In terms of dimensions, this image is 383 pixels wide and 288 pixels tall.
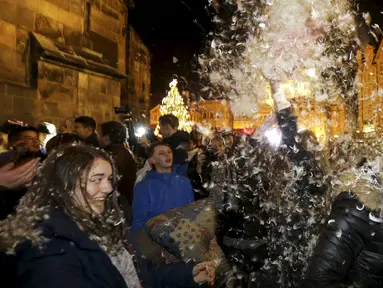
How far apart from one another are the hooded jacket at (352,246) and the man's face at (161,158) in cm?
210

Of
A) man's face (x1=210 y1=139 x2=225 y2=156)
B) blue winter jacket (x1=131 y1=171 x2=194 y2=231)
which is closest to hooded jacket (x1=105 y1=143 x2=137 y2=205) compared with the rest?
blue winter jacket (x1=131 y1=171 x2=194 y2=231)

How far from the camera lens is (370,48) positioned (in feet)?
108

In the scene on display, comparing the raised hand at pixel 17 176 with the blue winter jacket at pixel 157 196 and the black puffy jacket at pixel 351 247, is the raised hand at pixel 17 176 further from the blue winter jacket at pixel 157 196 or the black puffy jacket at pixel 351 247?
the black puffy jacket at pixel 351 247

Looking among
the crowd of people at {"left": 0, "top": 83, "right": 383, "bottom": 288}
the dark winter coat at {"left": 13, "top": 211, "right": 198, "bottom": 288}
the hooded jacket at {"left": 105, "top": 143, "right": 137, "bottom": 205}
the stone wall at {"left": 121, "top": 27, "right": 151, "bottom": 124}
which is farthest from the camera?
the stone wall at {"left": 121, "top": 27, "right": 151, "bottom": 124}

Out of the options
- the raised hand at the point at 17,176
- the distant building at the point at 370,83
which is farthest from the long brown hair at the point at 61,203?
the distant building at the point at 370,83

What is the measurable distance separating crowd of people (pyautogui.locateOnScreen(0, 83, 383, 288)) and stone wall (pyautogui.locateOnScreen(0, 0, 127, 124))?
2.93 metres

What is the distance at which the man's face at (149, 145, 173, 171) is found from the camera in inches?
160

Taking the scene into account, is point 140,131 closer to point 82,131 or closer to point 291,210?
point 82,131

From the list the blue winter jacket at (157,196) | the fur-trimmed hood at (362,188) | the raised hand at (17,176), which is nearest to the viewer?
the fur-trimmed hood at (362,188)

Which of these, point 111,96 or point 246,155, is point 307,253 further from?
point 111,96

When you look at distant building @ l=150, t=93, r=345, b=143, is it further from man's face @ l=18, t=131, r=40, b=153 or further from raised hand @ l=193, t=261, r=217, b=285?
raised hand @ l=193, t=261, r=217, b=285

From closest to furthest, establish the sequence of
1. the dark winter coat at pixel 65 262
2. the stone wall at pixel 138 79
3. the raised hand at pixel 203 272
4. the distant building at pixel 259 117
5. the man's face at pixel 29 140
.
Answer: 1. the dark winter coat at pixel 65 262
2. the raised hand at pixel 203 272
3. the man's face at pixel 29 140
4. the stone wall at pixel 138 79
5. the distant building at pixel 259 117

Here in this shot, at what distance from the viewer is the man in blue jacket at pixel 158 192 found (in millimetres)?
3631

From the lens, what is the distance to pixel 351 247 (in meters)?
2.15
